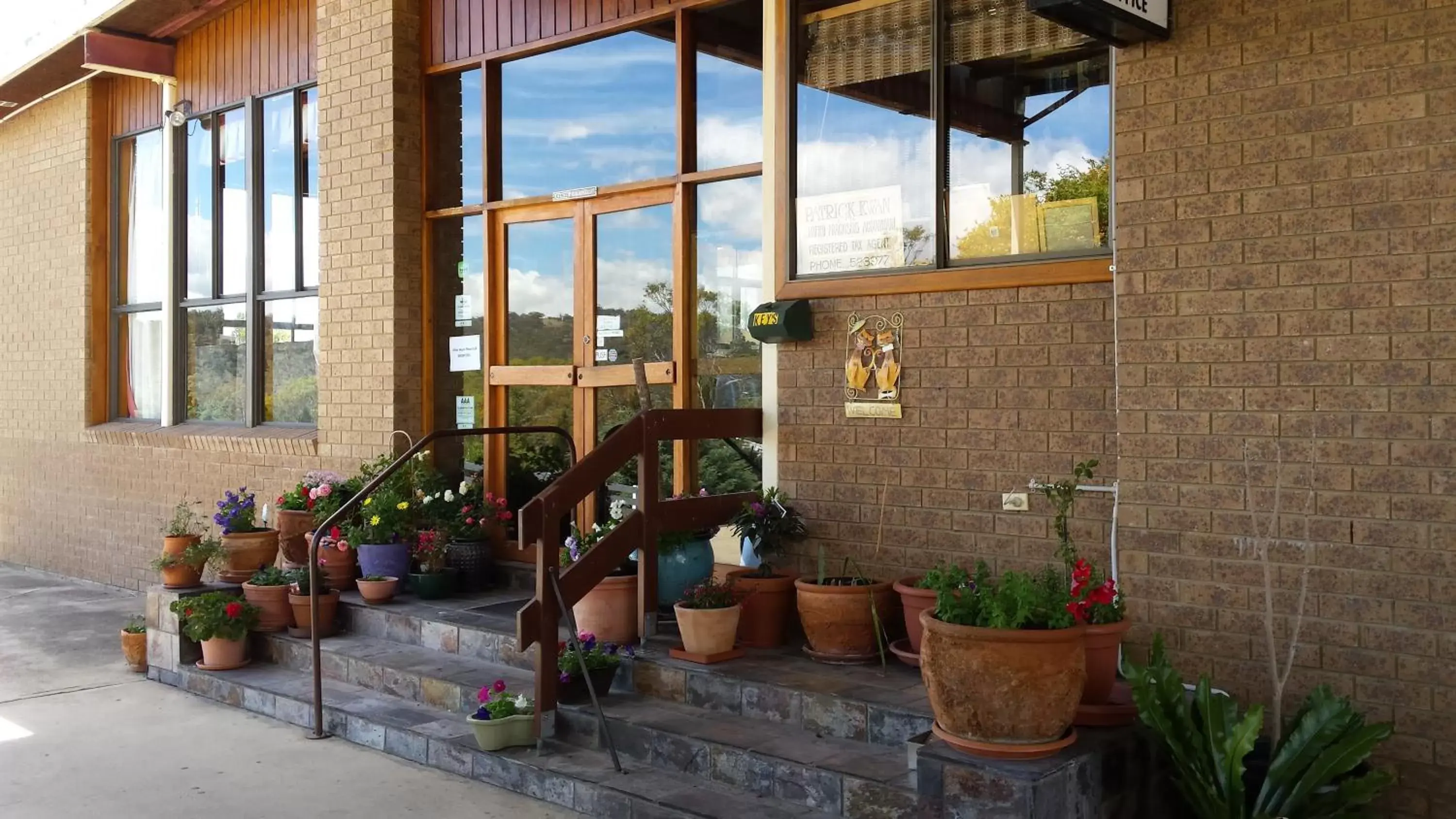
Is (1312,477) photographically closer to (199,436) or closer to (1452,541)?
(1452,541)

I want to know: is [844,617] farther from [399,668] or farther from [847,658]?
[399,668]

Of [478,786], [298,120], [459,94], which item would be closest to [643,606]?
[478,786]

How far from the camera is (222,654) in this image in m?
6.86

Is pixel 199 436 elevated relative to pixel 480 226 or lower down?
lower down

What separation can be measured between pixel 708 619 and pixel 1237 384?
92.0 inches

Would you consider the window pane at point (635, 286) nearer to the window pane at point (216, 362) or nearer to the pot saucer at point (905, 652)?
the pot saucer at point (905, 652)

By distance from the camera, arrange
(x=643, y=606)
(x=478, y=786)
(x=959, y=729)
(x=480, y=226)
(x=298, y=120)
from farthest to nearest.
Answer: (x=298, y=120), (x=480, y=226), (x=643, y=606), (x=478, y=786), (x=959, y=729)

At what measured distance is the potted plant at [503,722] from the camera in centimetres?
511

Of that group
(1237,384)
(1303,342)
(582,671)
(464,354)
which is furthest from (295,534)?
(1303,342)

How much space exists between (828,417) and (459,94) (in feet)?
12.9

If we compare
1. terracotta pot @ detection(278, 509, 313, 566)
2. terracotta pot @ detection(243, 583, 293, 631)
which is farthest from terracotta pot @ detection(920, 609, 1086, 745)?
terracotta pot @ detection(278, 509, 313, 566)

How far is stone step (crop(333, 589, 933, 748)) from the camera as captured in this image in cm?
464

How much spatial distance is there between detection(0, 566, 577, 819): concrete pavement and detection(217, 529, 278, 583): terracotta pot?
0.79 m

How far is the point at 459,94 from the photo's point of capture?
8.26 meters
